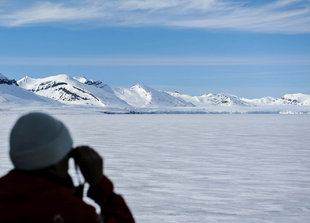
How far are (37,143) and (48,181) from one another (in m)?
0.14

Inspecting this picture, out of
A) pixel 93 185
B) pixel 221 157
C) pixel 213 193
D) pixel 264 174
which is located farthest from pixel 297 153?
pixel 93 185

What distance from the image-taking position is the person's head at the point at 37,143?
1.64 m

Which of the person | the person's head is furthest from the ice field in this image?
the person's head

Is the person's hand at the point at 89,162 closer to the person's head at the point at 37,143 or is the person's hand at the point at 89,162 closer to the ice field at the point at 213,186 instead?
the person's head at the point at 37,143

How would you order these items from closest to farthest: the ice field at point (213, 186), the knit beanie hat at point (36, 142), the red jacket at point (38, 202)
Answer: the red jacket at point (38, 202)
the knit beanie hat at point (36, 142)
the ice field at point (213, 186)

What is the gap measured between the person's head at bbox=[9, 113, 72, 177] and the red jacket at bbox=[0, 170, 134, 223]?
5 cm

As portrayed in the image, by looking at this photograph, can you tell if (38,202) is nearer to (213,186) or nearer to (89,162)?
(89,162)

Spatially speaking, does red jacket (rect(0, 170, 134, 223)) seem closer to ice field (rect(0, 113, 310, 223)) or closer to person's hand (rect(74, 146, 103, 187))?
person's hand (rect(74, 146, 103, 187))

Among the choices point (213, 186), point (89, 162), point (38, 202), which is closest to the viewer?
point (38, 202)

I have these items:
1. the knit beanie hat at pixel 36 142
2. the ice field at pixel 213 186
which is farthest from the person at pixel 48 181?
the ice field at pixel 213 186

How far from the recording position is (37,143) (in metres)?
1.65

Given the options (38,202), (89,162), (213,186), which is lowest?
(213,186)

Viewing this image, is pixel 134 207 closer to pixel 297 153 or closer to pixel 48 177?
pixel 48 177

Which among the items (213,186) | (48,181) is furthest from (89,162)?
(213,186)
